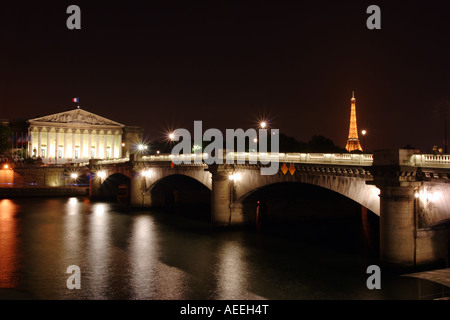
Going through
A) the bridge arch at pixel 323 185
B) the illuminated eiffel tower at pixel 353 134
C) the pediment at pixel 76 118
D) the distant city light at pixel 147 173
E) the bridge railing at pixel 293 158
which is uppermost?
the pediment at pixel 76 118

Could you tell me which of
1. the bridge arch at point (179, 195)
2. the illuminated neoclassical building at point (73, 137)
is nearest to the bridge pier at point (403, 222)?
the bridge arch at point (179, 195)

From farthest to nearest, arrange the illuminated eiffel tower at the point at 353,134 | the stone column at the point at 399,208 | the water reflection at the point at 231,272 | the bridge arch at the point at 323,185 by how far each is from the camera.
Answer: the illuminated eiffel tower at the point at 353,134
the bridge arch at the point at 323,185
the stone column at the point at 399,208
the water reflection at the point at 231,272

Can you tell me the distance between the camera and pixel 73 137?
455ft

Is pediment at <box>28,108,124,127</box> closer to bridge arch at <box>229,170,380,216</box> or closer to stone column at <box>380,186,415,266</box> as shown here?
bridge arch at <box>229,170,380,216</box>

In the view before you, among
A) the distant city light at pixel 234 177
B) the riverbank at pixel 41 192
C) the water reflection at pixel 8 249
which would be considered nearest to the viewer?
the water reflection at pixel 8 249

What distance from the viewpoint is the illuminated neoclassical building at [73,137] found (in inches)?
5197

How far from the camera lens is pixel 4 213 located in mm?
55719

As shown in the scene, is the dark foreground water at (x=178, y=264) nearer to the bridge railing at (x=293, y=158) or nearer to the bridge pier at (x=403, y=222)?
the bridge pier at (x=403, y=222)

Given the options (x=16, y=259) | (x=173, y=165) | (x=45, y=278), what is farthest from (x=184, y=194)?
(x=45, y=278)

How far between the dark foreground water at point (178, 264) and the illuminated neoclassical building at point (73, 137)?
91.3 metres

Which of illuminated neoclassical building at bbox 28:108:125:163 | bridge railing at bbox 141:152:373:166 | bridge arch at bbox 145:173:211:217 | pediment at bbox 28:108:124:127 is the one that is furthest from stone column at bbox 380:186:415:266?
pediment at bbox 28:108:124:127

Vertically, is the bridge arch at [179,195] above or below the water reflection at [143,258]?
above

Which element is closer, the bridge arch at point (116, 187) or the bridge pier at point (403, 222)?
the bridge pier at point (403, 222)

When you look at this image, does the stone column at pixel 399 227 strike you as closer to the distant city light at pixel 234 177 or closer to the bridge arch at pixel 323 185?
the bridge arch at pixel 323 185
